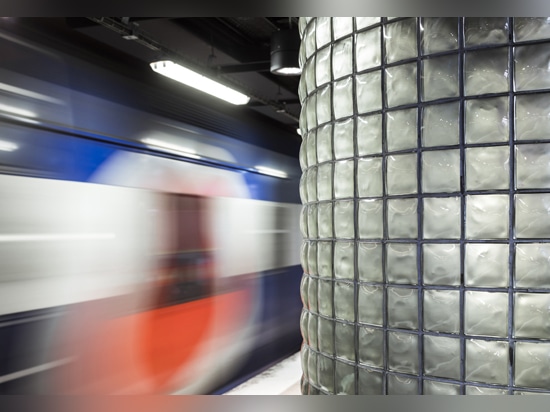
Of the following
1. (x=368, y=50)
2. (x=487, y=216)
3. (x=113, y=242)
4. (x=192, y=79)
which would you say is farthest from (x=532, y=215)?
(x=192, y=79)

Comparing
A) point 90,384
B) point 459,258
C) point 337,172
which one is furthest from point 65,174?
point 459,258

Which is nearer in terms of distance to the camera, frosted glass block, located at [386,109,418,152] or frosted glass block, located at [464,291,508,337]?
frosted glass block, located at [464,291,508,337]

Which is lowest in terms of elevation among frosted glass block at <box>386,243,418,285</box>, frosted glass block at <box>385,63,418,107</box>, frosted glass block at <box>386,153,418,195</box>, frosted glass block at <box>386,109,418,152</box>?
frosted glass block at <box>386,243,418,285</box>

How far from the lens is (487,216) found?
145 cm

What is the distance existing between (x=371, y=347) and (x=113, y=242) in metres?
1.70

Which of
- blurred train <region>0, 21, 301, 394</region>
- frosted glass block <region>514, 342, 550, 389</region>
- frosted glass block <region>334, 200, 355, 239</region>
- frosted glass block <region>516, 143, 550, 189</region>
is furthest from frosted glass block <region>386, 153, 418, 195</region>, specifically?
blurred train <region>0, 21, 301, 394</region>

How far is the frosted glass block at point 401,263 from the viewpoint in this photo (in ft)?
5.13

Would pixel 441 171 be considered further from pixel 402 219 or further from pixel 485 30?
pixel 485 30

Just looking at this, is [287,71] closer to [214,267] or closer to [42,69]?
[214,267]

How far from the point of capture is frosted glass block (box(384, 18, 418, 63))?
1.56m

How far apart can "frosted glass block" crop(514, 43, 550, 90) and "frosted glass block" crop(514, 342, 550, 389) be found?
0.76 meters

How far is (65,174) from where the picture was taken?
2.46 metres

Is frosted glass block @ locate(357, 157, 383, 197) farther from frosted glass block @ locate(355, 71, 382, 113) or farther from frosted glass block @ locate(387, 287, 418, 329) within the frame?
frosted glass block @ locate(387, 287, 418, 329)

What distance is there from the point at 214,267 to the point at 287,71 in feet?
5.39
